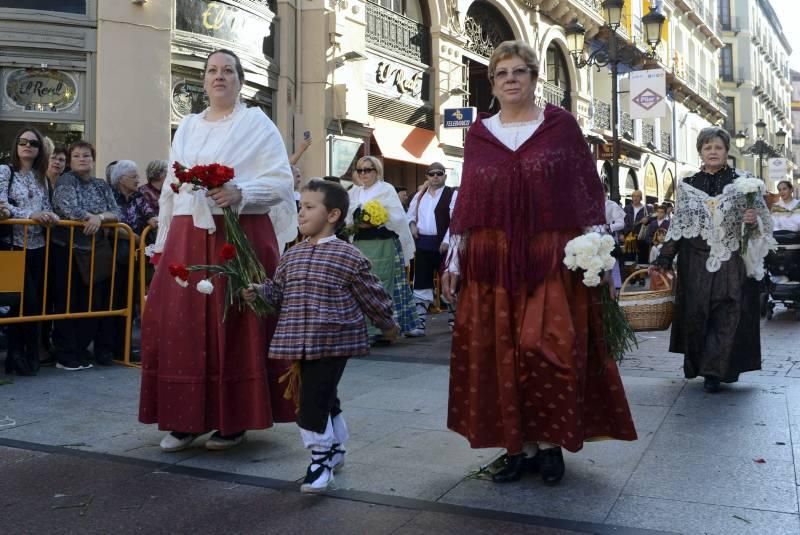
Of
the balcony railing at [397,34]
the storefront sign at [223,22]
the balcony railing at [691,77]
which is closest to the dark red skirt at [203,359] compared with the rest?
the storefront sign at [223,22]

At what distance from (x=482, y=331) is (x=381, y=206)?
4780 millimetres

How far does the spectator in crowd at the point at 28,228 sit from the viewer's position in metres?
6.71

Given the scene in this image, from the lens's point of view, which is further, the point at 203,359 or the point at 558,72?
the point at 558,72

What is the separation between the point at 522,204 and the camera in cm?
386

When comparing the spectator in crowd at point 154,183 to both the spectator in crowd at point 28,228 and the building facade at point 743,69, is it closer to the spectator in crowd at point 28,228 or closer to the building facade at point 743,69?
the spectator in crowd at point 28,228

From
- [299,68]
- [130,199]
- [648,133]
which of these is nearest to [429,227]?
[130,199]

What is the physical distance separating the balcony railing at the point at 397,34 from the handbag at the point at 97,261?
12026 mm

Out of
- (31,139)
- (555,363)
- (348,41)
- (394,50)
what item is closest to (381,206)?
(31,139)

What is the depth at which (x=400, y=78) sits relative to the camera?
19.5 meters

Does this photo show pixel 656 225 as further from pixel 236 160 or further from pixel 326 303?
pixel 326 303

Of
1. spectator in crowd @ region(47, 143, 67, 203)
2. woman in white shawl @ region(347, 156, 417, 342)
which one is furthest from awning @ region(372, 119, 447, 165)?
spectator in crowd @ region(47, 143, 67, 203)

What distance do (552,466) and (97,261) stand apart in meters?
4.70

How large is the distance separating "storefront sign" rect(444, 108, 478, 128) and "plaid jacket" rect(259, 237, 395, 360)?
1590 cm

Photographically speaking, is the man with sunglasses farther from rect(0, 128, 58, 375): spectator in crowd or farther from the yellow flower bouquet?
rect(0, 128, 58, 375): spectator in crowd
